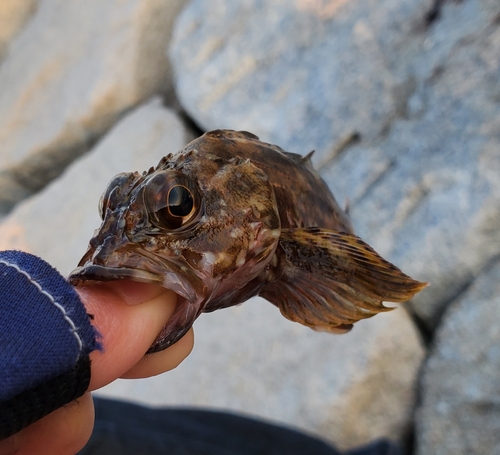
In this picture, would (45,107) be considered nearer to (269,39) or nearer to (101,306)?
(269,39)

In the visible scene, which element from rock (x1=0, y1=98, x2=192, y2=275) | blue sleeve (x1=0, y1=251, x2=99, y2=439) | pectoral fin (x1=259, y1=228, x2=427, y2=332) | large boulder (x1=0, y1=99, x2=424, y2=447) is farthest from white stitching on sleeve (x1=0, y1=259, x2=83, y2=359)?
rock (x1=0, y1=98, x2=192, y2=275)

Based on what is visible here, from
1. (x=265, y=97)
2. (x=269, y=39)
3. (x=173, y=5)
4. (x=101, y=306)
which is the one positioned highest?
(x=173, y=5)

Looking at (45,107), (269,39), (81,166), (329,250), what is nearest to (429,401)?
(329,250)

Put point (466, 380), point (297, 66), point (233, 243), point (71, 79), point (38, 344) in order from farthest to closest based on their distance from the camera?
point (71, 79)
point (297, 66)
point (466, 380)
point (233, 243)
point (38, 344)

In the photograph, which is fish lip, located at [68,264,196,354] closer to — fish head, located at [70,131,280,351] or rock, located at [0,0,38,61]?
fish head, located at [70,131,280,351]

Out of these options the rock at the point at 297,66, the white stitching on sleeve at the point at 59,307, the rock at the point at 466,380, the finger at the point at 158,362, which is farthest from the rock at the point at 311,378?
the white stitching on sleeve at the point at 59,307

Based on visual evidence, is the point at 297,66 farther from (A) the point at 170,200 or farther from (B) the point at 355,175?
(A) the point at 170,200

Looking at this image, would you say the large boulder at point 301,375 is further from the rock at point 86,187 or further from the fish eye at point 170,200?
the fish eye at point 170,200

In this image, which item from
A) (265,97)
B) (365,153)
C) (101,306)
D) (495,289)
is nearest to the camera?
(101,306)

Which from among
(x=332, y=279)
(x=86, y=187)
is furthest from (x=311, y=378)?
(x=86, y=187)
